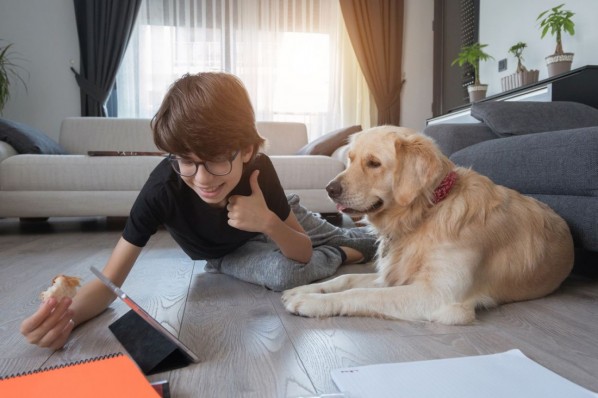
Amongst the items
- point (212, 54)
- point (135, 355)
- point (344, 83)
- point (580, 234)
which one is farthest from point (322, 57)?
point (135, 355)

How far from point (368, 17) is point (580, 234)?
4908 mm

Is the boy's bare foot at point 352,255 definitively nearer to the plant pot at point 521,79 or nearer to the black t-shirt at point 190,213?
the black t-shirt at point 190,213

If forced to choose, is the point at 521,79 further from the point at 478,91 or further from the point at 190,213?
the point at 190,213

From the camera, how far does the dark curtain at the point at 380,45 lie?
18.8 feet

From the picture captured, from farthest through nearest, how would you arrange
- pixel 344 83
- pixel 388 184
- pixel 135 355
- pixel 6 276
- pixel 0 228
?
1. pixel 344 83
2. pixel 0 228
3. pixel 6 276
4. pixel 388 184
5. pixel 135 355

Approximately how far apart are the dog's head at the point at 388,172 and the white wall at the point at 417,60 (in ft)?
16.1

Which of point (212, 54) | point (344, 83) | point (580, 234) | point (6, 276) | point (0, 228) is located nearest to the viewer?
point (580, 234)

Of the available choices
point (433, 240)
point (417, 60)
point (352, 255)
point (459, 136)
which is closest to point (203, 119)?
point (433, 240)

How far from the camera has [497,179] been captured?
2010 mm

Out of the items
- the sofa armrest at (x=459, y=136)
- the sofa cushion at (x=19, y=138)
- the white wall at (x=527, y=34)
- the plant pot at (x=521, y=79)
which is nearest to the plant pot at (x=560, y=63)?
the white wall at (x=527, y=34)

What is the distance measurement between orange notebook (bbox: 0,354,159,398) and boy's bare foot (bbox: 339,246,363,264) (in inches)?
54.5

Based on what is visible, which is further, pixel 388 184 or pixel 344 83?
pixel 344 83

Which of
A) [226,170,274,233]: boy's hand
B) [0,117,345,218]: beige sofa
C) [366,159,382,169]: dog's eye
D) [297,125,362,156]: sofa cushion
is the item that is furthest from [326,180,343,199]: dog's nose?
[297,125,362,156]: sofa cushion

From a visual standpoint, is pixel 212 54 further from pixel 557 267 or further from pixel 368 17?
pixel 557 267
